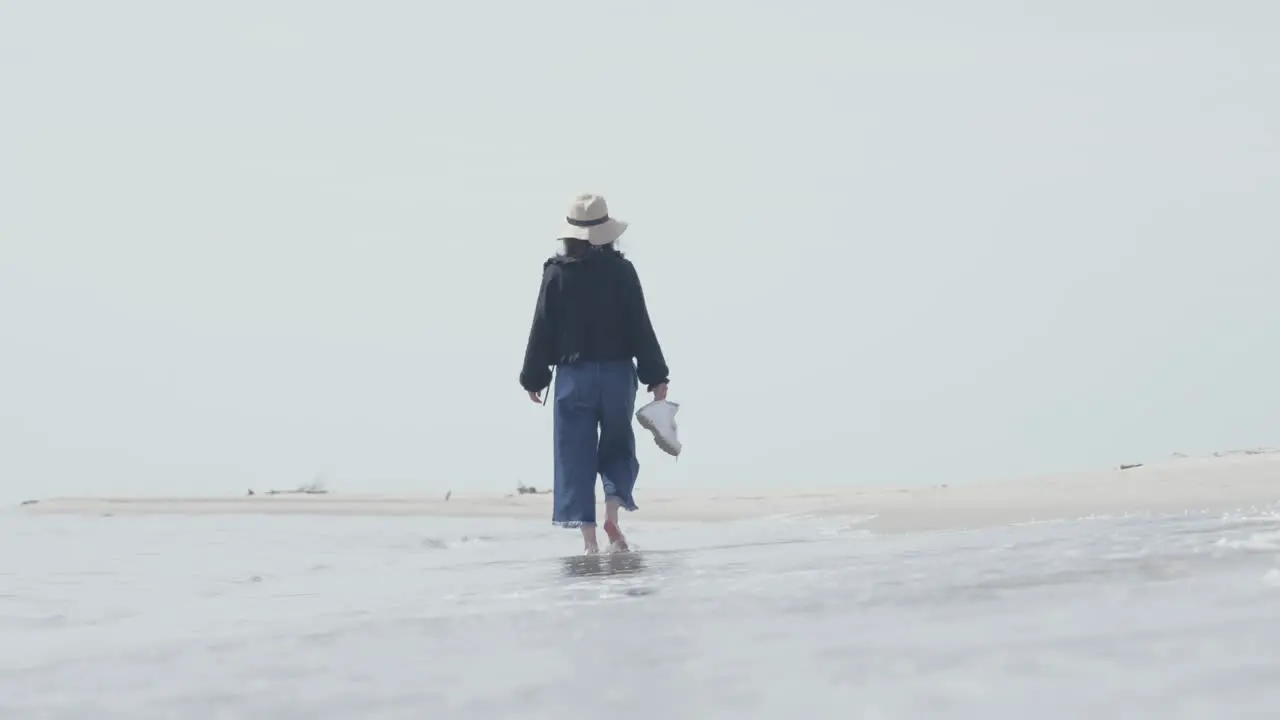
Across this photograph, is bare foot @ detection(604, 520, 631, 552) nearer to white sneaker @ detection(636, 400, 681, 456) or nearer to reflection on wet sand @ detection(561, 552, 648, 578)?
reflection on wet sand @ detection(561, 552, 648, 578)

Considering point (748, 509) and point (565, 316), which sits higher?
point (565, 316)

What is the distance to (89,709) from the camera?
3049mm

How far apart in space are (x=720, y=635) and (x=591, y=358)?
3.93 meters

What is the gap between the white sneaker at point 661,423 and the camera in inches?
294

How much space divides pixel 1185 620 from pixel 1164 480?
6.70m

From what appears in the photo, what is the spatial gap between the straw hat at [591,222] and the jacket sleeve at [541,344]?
0.22 meters

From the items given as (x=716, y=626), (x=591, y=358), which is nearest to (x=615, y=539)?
(x=591, y=358)

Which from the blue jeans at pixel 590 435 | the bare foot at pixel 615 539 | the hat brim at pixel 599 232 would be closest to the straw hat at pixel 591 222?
the hat brim at pixel 599 232

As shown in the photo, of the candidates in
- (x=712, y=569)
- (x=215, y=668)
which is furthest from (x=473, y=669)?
(x=712, y=569)

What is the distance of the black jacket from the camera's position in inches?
289

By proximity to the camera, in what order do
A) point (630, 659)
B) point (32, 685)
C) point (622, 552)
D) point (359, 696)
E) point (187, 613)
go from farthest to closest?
point (622, 552) → point (187, 613) → point (32, 685) → point (630, 659) → point (359, 696)

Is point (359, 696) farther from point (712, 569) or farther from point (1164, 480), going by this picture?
point (1164, 480)

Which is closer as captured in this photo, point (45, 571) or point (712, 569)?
point (712, 569)

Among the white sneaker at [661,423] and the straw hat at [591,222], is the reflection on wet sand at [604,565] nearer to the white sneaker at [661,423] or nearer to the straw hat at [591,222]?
the white sneaker at [661,423]
